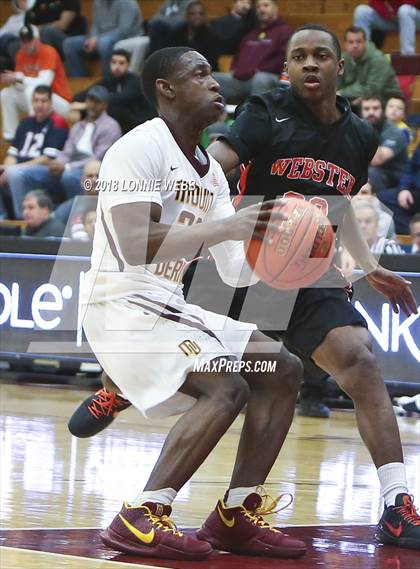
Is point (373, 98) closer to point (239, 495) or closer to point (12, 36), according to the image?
point (12, 36)

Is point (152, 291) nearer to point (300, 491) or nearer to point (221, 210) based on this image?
point (221, 210)

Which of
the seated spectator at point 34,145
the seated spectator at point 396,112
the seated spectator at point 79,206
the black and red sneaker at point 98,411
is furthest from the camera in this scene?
the seated spectator at point 34,145

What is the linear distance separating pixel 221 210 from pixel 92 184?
21.0 feet

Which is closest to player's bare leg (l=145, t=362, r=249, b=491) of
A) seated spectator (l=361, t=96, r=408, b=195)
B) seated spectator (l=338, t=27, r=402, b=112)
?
seated spectator (l=361, t=96, r=408, b=195)

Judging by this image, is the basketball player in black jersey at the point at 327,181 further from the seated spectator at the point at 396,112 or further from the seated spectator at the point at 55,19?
the seated spectator at the point at 55,19

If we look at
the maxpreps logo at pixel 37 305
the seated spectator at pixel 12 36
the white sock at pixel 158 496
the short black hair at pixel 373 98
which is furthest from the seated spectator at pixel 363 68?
the white sock at pixel 158 496

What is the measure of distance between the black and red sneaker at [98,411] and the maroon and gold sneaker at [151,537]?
1464mm

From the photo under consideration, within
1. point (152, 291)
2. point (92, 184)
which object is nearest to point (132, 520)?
point (152, 291)

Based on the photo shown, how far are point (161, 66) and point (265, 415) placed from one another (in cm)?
141

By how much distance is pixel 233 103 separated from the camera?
1455 cm

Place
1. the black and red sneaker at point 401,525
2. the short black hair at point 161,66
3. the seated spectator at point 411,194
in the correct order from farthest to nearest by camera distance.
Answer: the seated spectator at point 411,194 < the black and red sneaker at point 401,525 < the short black hair at point 161,66

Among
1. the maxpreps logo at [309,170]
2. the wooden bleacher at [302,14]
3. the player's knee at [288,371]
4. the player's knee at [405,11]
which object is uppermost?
the player's knee at [405,11]

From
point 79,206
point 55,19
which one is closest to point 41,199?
point 79,206

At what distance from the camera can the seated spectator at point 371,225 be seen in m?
10.6
